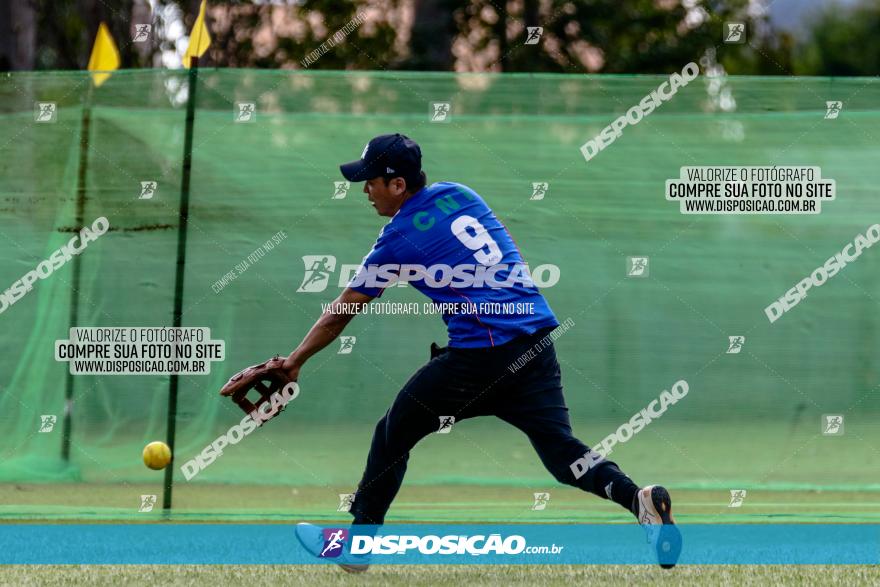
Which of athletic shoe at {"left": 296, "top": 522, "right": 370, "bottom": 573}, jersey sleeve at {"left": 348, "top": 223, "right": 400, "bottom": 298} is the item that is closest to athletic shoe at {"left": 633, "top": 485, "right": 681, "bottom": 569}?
athletic shoe at {"left": 296, "top": 522, "right": 370, "bottom": 573}

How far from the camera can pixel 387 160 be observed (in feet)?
20.1

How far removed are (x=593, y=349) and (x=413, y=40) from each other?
14.9 m

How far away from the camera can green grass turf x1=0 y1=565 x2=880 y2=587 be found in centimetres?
585

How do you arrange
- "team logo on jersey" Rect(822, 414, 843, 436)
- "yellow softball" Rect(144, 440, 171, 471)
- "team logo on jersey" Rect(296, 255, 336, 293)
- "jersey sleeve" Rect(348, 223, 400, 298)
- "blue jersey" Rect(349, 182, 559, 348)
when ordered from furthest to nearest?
"team logo on jersey" Rect(296, 255, 336, 293), "team logo on jersey" Rect(822, 414, 843, 436), "yellow softball" Rect(144, 440, 171, 471), "jersey sleeve" Rect(348, 223, 400, 298), "blue jersey" Rect(349, 182, 559, 348)

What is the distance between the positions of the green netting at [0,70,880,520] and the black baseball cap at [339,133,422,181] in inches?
71.7

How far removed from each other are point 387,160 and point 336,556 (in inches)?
68.9

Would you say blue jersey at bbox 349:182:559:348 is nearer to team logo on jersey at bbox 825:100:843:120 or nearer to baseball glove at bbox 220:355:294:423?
baseball glove at bbox 220:355:294:423

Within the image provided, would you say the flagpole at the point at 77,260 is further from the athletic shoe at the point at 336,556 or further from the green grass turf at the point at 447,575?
the athletic shoe at the point at 336,556

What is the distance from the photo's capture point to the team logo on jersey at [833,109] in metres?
7.86

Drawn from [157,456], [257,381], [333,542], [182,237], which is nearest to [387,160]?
[257,381]

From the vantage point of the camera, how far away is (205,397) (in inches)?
315

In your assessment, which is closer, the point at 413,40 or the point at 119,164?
the point at 119,164

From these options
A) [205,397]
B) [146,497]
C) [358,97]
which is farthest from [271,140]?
[146,497]

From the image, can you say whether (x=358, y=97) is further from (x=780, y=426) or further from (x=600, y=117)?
(x=780, y=426)
